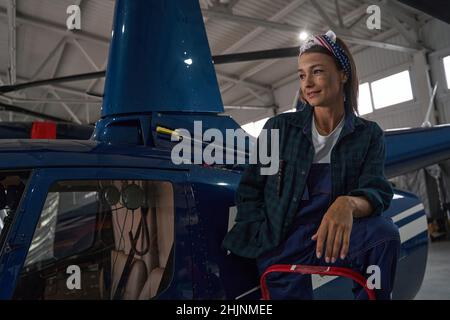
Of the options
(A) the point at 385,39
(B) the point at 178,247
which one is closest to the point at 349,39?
(A) the point at 385,39

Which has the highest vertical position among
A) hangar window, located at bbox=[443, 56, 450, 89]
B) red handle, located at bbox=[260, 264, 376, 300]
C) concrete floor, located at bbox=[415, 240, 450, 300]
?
hangar window, located at bbox=[443, 56, 450, 89]

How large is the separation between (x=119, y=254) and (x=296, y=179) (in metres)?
0.82

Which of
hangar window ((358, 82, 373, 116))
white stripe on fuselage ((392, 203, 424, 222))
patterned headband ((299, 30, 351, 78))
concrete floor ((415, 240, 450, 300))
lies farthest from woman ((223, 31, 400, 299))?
hangar window ((358, 82, 373, 116))

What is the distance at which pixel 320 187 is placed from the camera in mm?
1016

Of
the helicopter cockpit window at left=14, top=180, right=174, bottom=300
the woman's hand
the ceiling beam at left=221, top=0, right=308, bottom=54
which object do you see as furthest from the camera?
the ceiling beam at left=221, top=0, right=308, bottom=54

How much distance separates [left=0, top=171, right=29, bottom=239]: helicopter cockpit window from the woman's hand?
2.77 feet

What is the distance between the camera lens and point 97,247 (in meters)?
1.67

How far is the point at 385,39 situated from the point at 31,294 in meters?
9.97

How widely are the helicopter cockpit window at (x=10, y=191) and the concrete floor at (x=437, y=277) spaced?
2830 millimetres

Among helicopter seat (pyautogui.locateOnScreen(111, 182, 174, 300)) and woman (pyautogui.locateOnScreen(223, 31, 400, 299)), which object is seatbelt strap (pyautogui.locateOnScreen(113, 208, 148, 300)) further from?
woman (pyautogui.locateOnScreen(223, 31, 400, 299))

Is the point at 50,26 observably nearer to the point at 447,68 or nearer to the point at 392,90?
the point at 392,90

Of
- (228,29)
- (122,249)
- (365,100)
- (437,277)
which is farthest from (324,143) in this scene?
(365,100)

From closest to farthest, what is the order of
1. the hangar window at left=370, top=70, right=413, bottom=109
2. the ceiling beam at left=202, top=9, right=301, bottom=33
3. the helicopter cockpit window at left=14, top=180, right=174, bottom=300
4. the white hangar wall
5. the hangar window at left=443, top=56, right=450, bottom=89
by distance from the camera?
the helicopter cockpit window at left=14, top=180, right=174, bottom=300, the ceiling beam at left=202, top=9, right=301, bottom=33, the hangar window at left=443, top=56, right=450, bottom=89, the white hangar wall, the hangar window at left=370, top=70, right=413, bottom=109

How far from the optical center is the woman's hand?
0.91 meters
